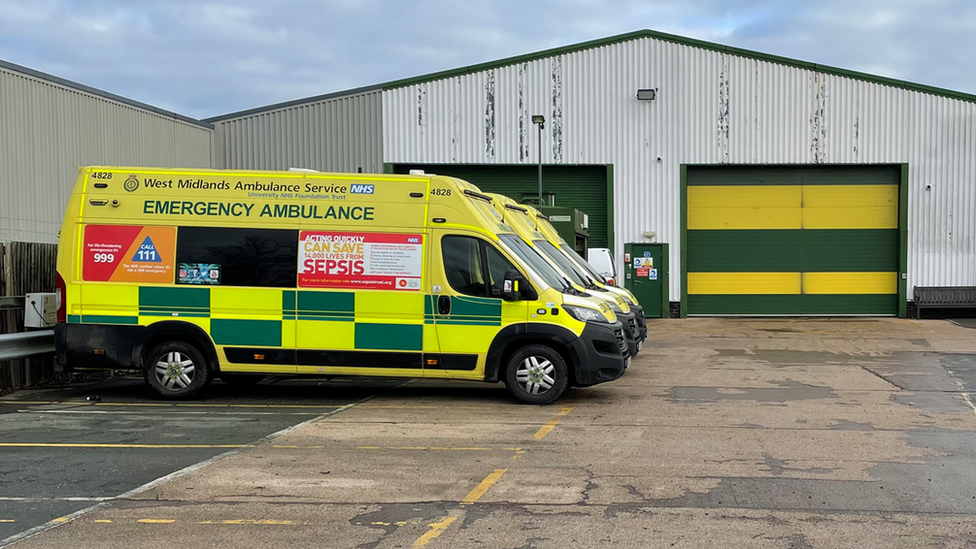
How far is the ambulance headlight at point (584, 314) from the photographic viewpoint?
10.1m

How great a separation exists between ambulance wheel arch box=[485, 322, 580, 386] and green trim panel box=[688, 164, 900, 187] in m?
17.2

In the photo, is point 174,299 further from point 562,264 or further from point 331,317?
point 562,264

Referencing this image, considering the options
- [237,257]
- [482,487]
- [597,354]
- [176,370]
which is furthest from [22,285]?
[482,487]

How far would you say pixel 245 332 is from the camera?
10555 millimetres

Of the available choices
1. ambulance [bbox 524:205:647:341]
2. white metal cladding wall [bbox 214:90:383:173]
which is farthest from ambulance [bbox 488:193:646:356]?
white metal cladding wall [bbox 214:90:383:173]

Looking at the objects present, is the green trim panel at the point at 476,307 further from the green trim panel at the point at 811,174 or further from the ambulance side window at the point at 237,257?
the green trim panel at the point at 811,174

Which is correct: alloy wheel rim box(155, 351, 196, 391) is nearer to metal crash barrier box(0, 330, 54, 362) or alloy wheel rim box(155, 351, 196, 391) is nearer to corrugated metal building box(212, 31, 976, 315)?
metal crash barrier box(0, 330, 54, 362)

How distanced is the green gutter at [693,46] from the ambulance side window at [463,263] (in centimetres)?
1628

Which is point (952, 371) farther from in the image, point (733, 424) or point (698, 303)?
point (698, 303)

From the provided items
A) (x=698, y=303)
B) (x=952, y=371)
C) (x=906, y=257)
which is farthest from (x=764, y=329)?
(x=952, y=371)

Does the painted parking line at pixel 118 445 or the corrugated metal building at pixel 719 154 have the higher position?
the corrugated metal building at pixel 719 154

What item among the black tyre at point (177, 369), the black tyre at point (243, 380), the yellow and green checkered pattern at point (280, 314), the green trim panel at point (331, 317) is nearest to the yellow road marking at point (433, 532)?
the yellow and green checkered pattern at point (280, 314)

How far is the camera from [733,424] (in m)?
9.21

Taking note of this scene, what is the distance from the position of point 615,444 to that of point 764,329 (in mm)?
15965
